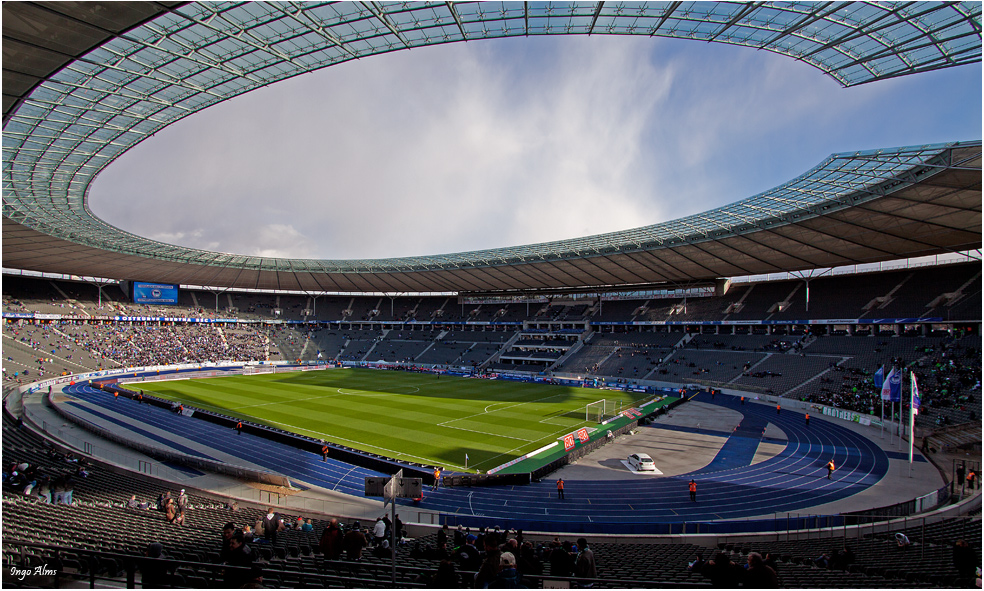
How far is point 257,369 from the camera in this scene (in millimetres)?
64188

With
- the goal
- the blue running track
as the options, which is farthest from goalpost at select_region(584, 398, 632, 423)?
the blue running track

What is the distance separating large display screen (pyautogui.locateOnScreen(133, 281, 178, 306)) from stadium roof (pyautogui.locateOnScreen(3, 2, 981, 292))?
2975 centimetres

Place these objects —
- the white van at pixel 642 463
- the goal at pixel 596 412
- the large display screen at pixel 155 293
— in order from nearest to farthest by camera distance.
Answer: the white van at pixel 642 463 → the goal at pixel 596 412 → the large display screen at pixel 155 293

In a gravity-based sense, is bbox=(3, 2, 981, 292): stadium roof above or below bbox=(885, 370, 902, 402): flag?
above

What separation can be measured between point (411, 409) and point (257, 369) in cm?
3679

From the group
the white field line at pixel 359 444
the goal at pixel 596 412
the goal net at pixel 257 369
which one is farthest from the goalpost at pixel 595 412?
the goal net at pixel 257 369

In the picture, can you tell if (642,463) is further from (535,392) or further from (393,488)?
(535,392)

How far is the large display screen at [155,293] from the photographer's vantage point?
7088 cm

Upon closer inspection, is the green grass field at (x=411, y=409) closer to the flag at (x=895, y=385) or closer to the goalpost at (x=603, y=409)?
the goalpost at (x=603, y=409)

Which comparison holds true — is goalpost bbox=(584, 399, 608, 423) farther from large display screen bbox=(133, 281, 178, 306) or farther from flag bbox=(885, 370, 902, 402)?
large display screen bbox=(133, 281, 178, 306)

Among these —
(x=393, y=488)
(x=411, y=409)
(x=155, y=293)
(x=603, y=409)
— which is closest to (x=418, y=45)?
(x=393, y=488)

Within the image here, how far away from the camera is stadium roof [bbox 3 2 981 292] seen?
51.0 ft

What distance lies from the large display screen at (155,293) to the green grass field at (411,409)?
27535 millimetres

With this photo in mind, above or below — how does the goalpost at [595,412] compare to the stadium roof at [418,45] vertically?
below
